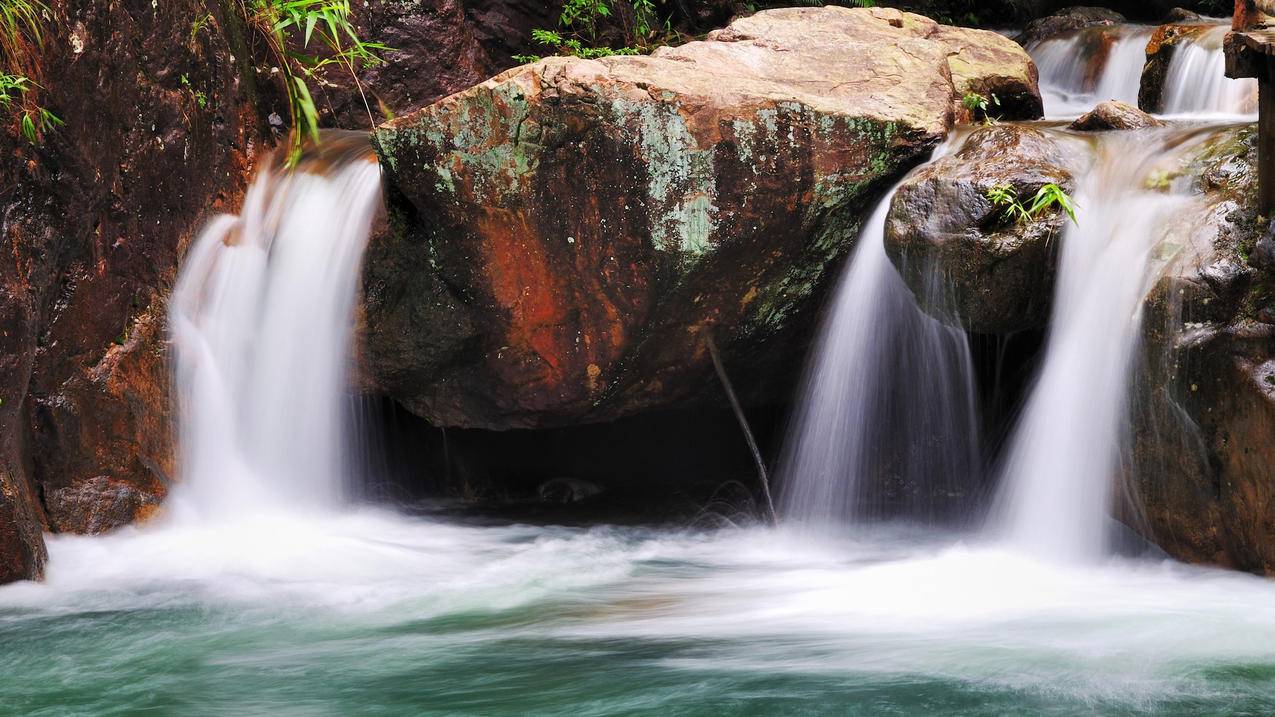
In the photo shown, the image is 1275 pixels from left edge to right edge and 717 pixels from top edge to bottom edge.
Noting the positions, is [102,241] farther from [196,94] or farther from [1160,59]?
[1160,59]

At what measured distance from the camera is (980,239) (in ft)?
15.8

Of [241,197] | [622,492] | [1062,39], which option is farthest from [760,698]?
[1062,39]

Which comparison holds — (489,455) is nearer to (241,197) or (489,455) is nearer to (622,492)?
(622,492)

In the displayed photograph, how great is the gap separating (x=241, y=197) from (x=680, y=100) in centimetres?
256

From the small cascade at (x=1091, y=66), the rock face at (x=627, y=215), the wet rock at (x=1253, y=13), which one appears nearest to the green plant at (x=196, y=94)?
the rock face at (x=627, y=215)

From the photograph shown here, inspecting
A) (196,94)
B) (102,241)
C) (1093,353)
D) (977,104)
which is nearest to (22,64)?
(102,241)

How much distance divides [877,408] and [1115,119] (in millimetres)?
1598

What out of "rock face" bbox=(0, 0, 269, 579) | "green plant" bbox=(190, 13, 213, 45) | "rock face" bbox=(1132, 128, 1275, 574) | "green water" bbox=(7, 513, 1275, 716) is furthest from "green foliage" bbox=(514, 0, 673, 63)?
"rock face" bbox=(1132, 128, 1275, 574)

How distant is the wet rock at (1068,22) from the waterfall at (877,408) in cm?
440

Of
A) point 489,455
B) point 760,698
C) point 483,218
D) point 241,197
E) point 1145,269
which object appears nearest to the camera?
point 760,698

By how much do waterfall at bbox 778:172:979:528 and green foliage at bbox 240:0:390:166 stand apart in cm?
239

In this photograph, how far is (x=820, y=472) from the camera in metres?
5.84

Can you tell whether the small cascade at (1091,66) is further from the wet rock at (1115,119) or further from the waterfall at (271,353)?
the waterfall at (271,353)

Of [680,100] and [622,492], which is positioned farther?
[622,492]
